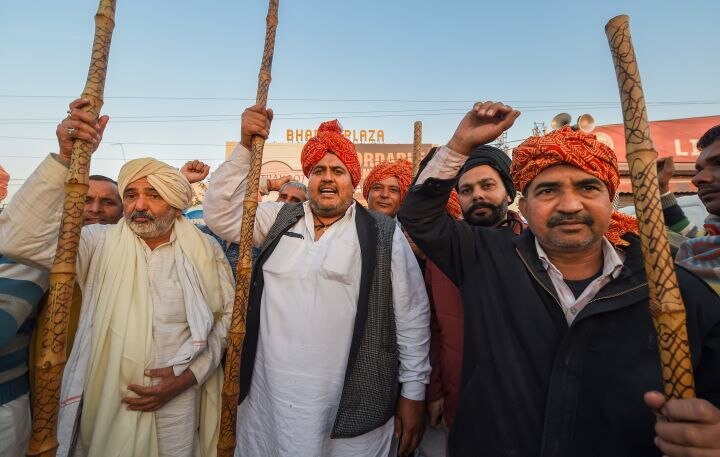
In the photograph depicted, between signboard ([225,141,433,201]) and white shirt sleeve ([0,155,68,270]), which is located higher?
signboard ([225,141,433,201])

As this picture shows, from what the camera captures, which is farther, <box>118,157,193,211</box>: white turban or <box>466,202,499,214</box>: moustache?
<box>466,202,499,214</box>: moustache

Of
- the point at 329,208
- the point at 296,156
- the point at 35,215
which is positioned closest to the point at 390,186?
the point at 329,208

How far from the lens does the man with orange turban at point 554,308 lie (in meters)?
1.40

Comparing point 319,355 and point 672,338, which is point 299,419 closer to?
point 319,355

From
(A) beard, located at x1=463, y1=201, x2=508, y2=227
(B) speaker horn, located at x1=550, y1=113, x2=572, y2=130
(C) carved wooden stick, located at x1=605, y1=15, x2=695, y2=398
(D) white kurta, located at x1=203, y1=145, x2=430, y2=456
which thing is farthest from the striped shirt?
(B) speaker horn, located at x1=550, y1=113, x2=572, y2=130

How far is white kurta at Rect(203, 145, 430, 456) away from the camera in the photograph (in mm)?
2197

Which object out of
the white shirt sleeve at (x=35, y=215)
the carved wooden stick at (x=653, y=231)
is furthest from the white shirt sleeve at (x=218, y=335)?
the carved wooden stick at (x=653, y=231)

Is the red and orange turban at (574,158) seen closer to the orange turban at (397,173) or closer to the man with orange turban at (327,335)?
the man with orange turban at (327,335)

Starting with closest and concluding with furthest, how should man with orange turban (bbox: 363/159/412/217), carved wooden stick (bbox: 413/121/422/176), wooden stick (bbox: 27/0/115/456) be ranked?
wooden stick (bbox: 27/0/115/456)
carved wooden stick (bbox: 413/121/422/176)
man with orange turban (bbox: 363/159/412/217)

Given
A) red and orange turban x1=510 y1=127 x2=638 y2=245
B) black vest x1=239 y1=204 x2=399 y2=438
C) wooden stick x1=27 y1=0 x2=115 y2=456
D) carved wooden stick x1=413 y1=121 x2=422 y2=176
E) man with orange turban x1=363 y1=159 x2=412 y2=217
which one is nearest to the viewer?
wooden stick x1=27 y1=0 x2=115 y2=456

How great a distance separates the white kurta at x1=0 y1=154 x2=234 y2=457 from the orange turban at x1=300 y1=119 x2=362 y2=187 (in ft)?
3.25

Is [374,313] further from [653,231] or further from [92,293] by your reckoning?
[92,293]

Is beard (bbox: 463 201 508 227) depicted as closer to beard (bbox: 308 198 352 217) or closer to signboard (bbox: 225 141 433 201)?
beard (bbox: 308 198 352 217)

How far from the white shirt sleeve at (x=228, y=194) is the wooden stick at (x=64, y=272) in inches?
33.3
